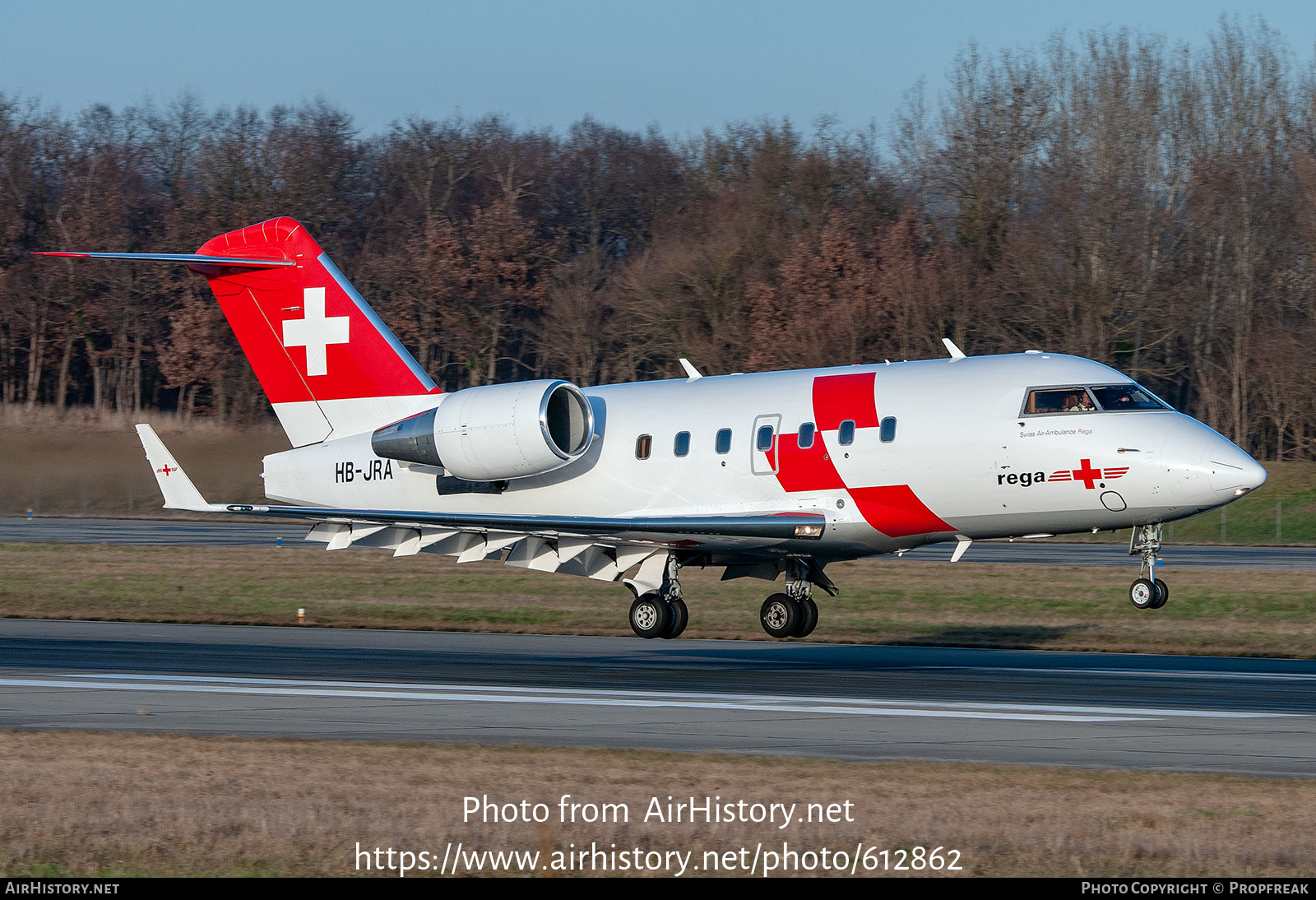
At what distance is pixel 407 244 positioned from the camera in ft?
229

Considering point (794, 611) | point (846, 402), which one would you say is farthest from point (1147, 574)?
point (794, 611)

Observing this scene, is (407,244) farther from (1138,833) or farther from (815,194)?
(1138,833)

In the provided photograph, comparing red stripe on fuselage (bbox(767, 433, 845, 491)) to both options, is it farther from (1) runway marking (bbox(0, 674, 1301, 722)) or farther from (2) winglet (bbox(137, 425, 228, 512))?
Result: (2) winglet (bbox(137, 425, 228, 512))

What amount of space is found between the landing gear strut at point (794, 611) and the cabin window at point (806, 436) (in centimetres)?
244

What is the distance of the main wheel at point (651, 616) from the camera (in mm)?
22859

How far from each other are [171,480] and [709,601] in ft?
43.9

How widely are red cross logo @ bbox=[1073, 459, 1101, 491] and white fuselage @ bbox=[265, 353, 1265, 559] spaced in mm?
23

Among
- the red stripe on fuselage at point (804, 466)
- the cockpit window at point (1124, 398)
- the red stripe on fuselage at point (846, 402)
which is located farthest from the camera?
the red stripe on fuselage at point (804, 466)

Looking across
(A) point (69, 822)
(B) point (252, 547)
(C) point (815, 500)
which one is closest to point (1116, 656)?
(C) point (815, 500)

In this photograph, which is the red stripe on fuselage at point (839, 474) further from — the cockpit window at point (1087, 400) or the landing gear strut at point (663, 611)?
the landing gear strut at point (663, 611)

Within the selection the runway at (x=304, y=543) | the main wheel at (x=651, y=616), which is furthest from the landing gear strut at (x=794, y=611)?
the runway at (x=304, y=543)

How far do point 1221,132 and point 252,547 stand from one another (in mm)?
43472

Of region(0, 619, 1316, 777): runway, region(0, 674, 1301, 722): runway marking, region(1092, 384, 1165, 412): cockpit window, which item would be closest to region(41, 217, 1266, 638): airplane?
region(1092, 384, 1165, 412): cockpit window

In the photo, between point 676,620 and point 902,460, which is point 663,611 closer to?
point 676,620
